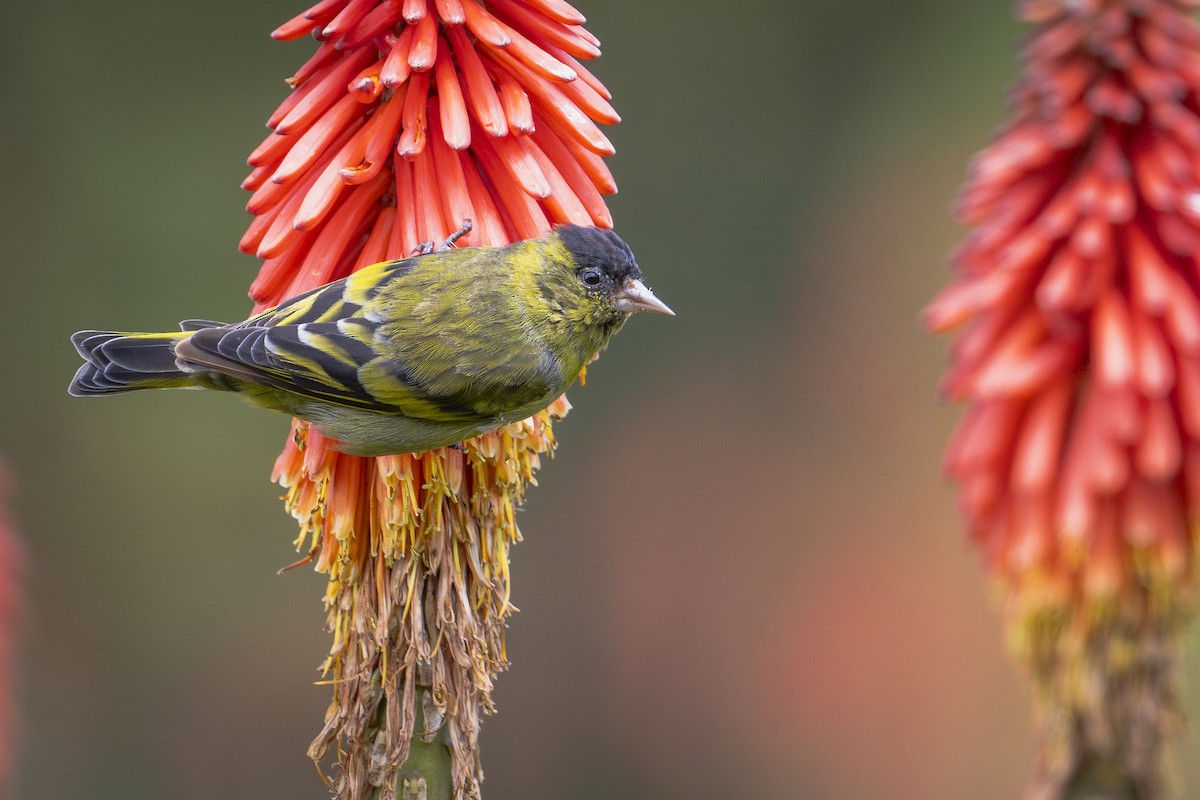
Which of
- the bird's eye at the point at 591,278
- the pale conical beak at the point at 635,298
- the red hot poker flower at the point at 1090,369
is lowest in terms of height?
the red hot poker flower at the point at 1090,369

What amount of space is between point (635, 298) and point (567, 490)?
16.6 ft

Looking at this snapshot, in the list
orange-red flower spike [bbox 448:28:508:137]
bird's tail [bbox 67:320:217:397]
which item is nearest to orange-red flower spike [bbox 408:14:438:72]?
orange-red flower spike [bbox 448:28:508:137]

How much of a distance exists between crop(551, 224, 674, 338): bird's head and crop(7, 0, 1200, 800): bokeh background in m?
4.30

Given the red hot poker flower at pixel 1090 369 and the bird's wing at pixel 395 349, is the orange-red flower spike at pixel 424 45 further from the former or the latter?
the red hot poker flower at pixel 1090 369

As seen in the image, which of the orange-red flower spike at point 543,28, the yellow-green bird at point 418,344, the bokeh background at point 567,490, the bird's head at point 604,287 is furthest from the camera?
the bokeh background at point 567,490

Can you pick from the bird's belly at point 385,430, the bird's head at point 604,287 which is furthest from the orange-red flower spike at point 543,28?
the bird's belly at point 385,430

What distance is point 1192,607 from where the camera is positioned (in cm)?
336

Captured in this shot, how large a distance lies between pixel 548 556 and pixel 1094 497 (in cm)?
618

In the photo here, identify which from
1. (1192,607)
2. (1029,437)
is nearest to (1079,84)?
(1029,437)

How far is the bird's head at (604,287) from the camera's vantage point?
4.23 meters

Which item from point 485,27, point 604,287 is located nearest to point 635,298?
point 604,287

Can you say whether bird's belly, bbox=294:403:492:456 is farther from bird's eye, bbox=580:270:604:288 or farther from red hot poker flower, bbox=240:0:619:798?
bird's eye, bbox=580:270:604:288

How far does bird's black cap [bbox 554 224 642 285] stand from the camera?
404 centimetres

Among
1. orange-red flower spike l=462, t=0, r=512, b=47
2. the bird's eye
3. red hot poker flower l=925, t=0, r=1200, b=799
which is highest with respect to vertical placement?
orange-red flower spike l=462, t=0, r=512, b=47
